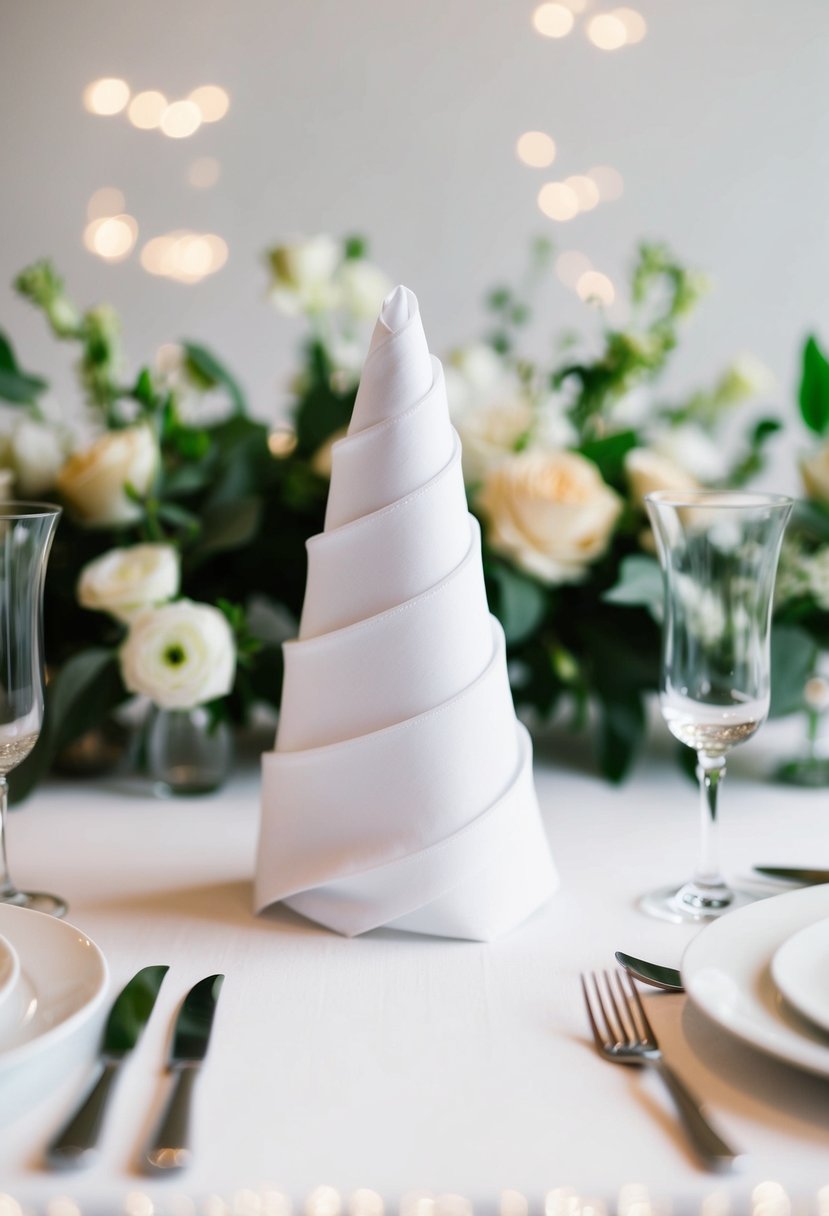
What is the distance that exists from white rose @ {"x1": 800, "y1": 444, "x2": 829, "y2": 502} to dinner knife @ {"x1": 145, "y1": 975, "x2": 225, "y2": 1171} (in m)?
0.76

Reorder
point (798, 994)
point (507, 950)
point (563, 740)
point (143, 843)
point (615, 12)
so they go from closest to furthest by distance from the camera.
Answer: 1. point (798, 994)
2. point (507, 950)
3. point (143, 843)
4. point (563, 740)
5. point (615, 12)

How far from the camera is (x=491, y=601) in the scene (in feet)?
3.64

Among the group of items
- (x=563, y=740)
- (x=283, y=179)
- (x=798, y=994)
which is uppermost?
(x=283, y=179)

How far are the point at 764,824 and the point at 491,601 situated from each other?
1.04ft

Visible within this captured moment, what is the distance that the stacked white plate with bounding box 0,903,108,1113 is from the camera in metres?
0.51

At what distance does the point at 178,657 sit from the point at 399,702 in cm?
32

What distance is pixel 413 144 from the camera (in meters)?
2.24

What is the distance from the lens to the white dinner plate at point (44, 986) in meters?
0.51

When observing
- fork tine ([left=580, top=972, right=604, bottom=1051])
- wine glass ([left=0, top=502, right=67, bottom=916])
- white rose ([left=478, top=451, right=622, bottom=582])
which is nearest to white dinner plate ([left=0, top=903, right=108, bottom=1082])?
wine glass ([left=0, top=502, right=67, bottom=916])

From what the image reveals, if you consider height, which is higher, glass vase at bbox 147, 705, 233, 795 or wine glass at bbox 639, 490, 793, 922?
wine glass at bbox 639, 490, 793, 922

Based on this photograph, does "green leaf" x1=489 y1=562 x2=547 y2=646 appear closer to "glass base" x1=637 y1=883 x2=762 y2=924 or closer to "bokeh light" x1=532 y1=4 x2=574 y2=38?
"glass base" x1=637 y1=883 x2=762 y2=924

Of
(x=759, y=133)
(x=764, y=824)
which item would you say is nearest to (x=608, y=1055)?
(x=764, y=824)

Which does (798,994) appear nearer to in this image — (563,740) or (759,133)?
(563,740)

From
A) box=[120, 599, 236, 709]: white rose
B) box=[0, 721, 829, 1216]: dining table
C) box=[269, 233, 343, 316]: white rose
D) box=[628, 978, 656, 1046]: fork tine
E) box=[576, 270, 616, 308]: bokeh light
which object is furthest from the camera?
box=[576, 270, 616, 308]: bokeh light
